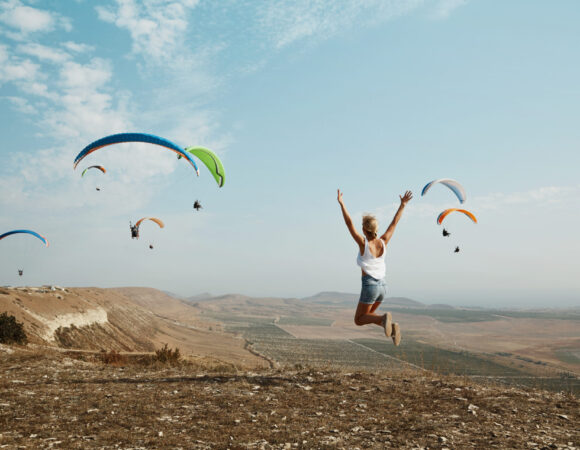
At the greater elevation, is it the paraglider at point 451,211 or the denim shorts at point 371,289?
the paraglider at point 451,211

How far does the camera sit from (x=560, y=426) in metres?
6.95

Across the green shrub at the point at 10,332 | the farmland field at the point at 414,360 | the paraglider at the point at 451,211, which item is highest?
the paraglider at the point at 451,211

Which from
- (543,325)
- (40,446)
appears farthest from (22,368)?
(543,325)

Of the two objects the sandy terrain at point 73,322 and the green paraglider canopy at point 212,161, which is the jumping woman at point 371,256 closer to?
the green paraglider canopy at point 212,161

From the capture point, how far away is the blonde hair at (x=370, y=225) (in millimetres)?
6566

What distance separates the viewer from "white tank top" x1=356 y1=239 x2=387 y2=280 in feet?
21.0

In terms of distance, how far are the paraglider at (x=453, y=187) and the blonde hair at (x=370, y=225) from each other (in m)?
14.2

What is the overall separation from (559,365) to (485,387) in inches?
4062

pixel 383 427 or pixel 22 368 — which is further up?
pixel 383 427

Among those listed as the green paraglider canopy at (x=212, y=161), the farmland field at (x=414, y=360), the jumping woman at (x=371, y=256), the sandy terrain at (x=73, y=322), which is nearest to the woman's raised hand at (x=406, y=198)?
the jumping woman at (x=371, y=256)

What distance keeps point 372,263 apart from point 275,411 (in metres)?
3.54

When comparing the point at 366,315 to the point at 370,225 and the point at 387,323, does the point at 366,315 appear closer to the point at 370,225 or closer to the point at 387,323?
the point at 387,323

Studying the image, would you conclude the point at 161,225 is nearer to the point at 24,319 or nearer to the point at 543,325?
the point at 24,319

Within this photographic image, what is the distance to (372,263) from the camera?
646 cm
